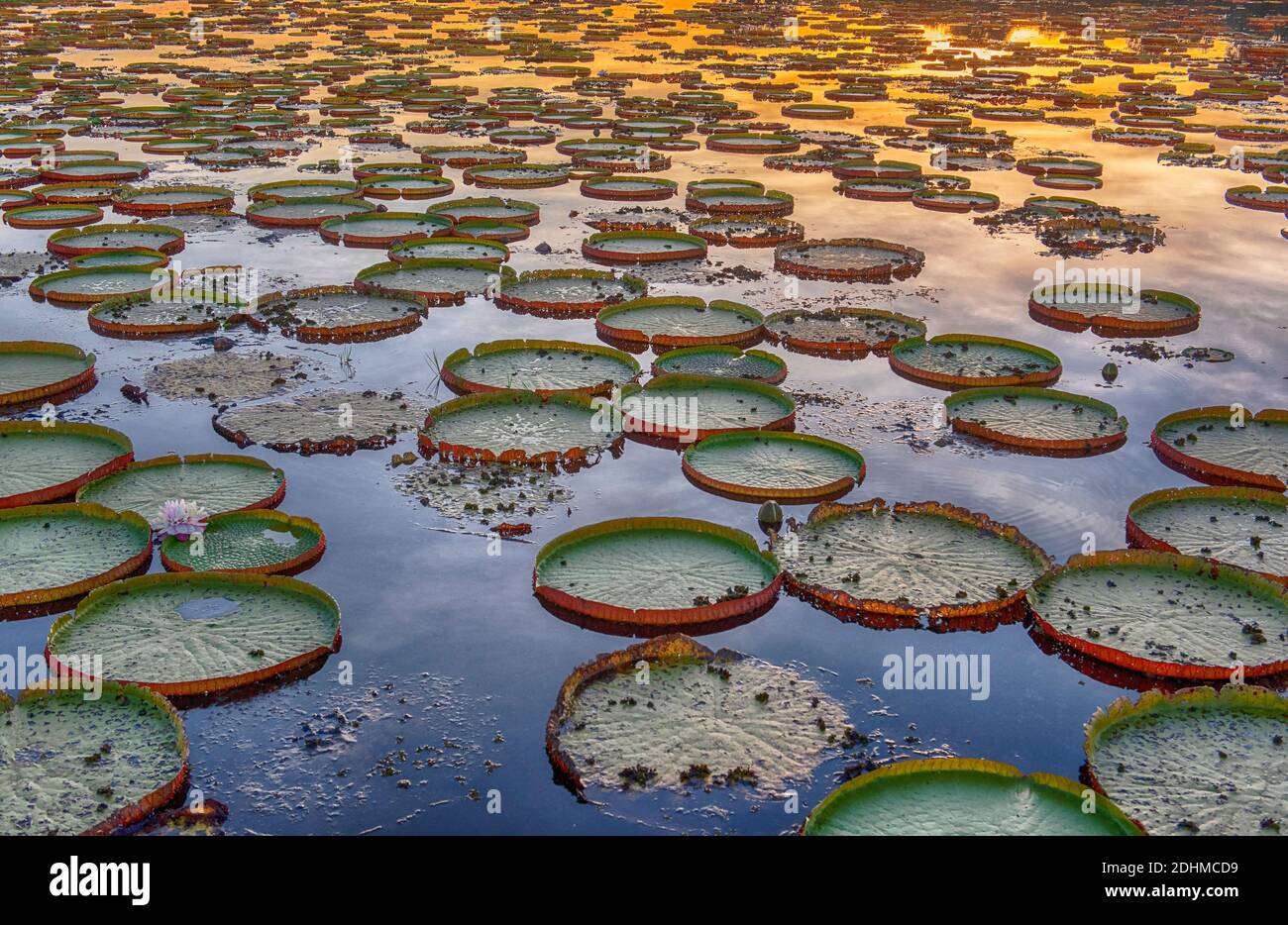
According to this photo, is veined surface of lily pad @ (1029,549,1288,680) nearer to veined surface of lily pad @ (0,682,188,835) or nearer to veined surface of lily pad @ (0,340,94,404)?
veined surface of lily pad @ (0,682,188,835)

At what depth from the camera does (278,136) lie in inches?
979

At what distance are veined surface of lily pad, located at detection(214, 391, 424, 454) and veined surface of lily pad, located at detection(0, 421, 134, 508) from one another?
0.96 metres

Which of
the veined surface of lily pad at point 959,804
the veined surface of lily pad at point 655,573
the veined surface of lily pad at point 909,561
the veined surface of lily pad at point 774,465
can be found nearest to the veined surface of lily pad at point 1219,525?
the veined surface of lily pad at point 909,561

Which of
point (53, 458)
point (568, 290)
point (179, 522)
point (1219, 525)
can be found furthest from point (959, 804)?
point (568, 290)

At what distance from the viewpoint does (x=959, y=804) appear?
6.18 m

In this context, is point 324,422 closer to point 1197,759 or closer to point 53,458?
point 53,458

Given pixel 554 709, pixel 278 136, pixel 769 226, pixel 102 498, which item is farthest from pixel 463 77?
pixel 554 709

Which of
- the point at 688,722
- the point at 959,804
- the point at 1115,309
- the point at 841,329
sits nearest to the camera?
the point at 959,804

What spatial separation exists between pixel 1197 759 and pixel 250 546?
615cm

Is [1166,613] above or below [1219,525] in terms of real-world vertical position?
below

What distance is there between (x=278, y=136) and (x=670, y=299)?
1414 cm

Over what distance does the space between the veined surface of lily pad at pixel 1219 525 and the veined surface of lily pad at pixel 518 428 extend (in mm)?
4384
